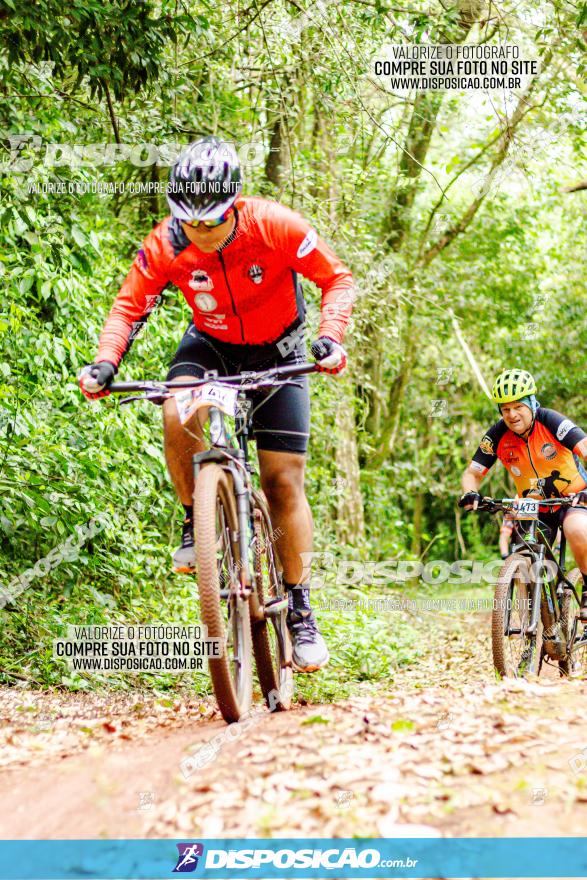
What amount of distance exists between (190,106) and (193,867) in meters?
9.31

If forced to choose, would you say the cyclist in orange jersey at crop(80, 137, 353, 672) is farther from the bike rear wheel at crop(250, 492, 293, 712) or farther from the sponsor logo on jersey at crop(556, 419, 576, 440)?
the sponsor logo on jersey at crop(556, 419, 576, 440)

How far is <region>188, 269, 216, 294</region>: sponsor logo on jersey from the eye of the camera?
4.60 metres

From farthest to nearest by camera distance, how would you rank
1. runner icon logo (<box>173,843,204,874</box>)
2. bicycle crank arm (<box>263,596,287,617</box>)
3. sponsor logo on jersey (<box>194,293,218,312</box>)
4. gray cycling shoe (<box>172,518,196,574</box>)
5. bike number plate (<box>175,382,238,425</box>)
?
bicycle crank arm (<box>263,596,287,617</box>)
sponsor logo on jersey (<box>194,293,218,312</box>)
gray cycling shoe (<box>172,518,196,574</box>)
bike number plate (<box>175,382,238,425</box>)
runner icon logo (<box>173,843,204,874</box>)

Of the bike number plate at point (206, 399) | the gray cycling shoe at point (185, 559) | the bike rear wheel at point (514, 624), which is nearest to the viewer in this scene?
Answer: the bike number plate at point (206, 399)

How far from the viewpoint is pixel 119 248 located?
10062 millimetres

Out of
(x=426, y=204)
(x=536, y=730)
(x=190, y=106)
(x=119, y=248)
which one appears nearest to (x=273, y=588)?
(x=536, y=730)

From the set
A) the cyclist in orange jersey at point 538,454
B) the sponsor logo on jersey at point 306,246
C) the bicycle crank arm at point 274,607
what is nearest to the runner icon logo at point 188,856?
the bicycle crank arm at point 274,607

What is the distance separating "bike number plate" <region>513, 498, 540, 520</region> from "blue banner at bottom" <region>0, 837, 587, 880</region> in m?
3.74

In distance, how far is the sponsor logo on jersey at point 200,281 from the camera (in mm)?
4598

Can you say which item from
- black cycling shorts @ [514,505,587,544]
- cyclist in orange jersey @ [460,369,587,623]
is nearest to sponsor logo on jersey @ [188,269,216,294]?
cyclist in orange jersey @ [460,369,587,623]

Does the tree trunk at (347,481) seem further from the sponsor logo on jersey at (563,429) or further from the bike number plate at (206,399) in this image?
the bike number plate at (206,399)

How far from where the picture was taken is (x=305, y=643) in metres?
5.17

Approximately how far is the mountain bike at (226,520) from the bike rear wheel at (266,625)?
7 centimetres

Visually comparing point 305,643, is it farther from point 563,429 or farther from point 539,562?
point 563,429
